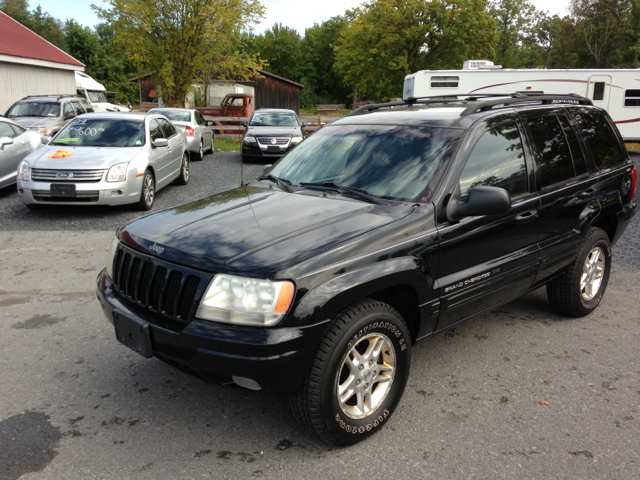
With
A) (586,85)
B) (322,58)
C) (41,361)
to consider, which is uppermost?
(322,58)

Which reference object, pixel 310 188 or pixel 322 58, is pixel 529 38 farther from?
pixel 310 188

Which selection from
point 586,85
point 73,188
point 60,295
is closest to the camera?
point 60,295

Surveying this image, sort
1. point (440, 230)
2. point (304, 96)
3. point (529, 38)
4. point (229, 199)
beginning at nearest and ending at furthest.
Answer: point (440, 230) → point (229, 199) → point (529, 38) → point (304, 96)

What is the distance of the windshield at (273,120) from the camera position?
1627 centimetres

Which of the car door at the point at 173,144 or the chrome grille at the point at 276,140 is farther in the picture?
the chrome grille at the point at 276,140

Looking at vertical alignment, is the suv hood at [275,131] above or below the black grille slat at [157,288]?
above

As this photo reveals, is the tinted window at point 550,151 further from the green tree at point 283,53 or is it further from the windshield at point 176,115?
the green tree at point 283,53

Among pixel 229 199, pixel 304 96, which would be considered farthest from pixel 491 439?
pixel 304 96

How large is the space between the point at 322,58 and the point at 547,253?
8043 centimetres

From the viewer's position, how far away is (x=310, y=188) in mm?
3766

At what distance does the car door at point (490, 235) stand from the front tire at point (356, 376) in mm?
483

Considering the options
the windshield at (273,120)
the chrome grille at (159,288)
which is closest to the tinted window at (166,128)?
the windshield at (273,120)

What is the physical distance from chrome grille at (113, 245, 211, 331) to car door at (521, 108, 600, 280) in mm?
2628

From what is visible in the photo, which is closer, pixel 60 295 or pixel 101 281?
pixel 101 281
